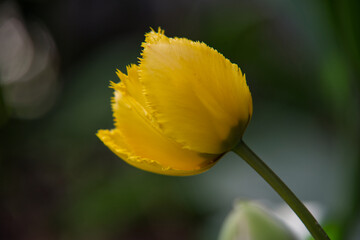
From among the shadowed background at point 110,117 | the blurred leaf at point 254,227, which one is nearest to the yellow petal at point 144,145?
the blurred leaf at point 254,227

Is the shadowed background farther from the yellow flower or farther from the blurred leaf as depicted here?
the yellow flower

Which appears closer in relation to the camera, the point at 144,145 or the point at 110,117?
the point at 144,145

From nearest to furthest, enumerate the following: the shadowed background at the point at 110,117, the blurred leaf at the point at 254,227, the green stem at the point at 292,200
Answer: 1. the green stem at the point at 292,200
2. the blurred leaf at the point at 254,227
3. the shadowed background at the point at 110,117

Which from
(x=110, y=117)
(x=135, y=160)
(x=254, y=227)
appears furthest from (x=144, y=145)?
(x=110, y=117)

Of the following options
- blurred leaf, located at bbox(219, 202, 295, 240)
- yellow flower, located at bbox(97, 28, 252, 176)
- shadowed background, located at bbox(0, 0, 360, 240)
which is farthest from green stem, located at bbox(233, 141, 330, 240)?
shadowed background, located at bbox(0, 0, 360, 240)

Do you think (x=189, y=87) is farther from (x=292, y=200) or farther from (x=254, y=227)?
(x=254, y=227)

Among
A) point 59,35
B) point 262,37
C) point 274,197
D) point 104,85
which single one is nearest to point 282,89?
point 262,37

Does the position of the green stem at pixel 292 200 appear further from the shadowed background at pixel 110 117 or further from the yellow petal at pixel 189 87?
the shadowed background at pixel 110 117

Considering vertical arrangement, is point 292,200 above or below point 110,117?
above
